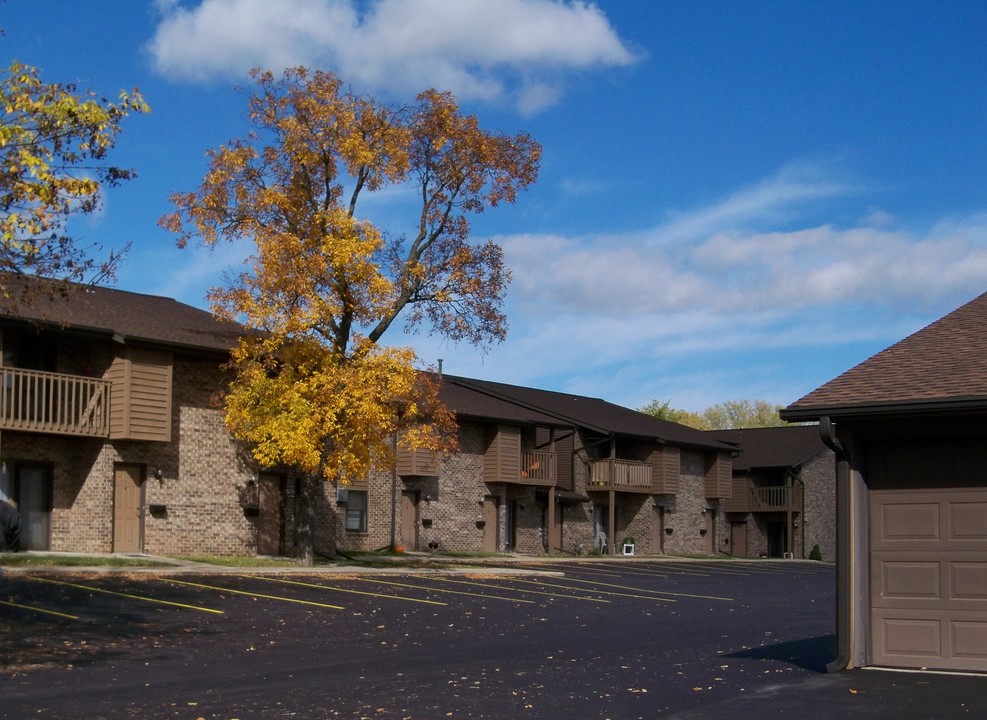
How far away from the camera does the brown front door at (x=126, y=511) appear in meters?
29.4

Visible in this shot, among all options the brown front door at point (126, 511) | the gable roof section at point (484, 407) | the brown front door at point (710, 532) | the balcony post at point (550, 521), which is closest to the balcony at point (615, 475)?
the balcony post at point (550, 521)

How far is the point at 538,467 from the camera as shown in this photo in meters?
43.5

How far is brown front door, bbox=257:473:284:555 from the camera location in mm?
32812

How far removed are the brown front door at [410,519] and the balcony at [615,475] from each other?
961cm

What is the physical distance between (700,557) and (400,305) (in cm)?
2444

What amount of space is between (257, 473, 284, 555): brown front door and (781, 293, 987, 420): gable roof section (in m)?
21.3

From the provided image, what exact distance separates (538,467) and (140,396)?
17.8 metres

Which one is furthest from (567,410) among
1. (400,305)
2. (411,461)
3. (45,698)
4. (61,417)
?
(45,698)

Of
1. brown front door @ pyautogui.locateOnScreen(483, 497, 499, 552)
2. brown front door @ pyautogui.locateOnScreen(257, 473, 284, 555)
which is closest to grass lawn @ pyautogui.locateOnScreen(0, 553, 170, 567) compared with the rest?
brown front door @ pyautogui.locateOnScreen(257, 473, 284, 555)

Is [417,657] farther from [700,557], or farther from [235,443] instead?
[700,557]

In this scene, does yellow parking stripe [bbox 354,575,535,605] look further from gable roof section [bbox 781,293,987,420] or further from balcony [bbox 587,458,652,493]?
balcony [bbox 587,458,652,493]

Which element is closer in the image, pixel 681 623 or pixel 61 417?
pixel 681 623

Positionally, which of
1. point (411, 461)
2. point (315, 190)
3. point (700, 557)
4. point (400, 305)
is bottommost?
point (700, 557)

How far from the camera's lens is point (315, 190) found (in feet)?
104
